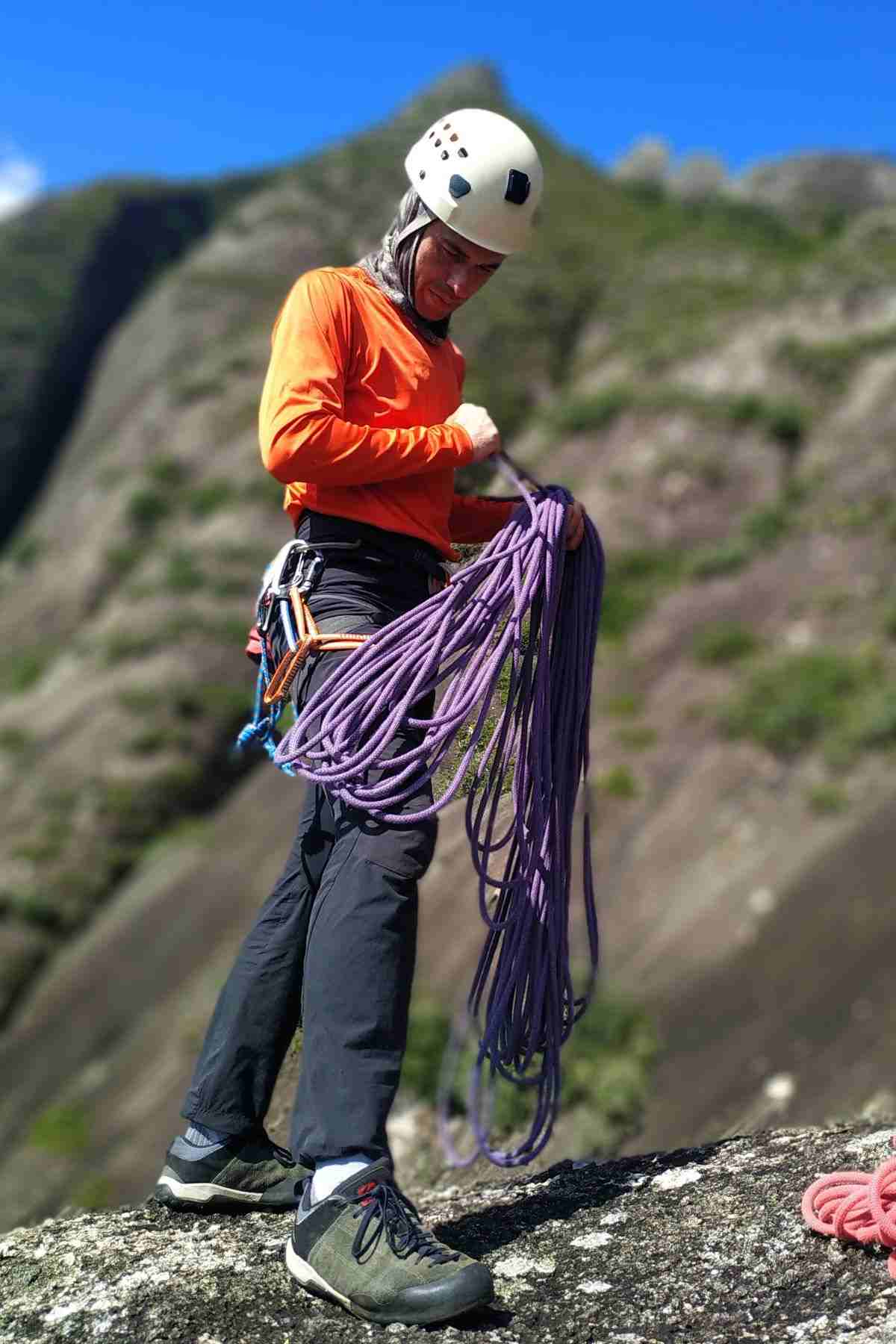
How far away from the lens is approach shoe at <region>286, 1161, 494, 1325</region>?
2.47 m

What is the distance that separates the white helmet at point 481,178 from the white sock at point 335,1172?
194cm

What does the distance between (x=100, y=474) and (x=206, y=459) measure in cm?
420

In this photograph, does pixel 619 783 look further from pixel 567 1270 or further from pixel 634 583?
pixel 567 1270

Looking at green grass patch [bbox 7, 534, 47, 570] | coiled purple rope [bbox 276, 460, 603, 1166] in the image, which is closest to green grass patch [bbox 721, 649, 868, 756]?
coiled purple rope [bbox 276, 460, 603, 1166]

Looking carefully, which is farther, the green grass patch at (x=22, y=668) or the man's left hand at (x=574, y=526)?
the green grass patch at (x=22, y=668)

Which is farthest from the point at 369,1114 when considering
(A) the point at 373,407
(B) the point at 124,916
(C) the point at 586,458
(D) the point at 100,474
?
(D) the point at 100,474

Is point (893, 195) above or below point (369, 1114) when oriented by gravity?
above

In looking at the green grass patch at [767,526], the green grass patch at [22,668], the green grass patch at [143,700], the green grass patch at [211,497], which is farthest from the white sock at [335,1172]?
the green grass patch at [211,497]

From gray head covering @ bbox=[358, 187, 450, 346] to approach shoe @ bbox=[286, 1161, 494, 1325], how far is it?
1838mm

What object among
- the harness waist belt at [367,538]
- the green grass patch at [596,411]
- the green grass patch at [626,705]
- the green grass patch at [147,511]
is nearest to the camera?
the harness waist belt at [367,538]

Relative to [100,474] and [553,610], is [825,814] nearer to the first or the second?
[553,610]

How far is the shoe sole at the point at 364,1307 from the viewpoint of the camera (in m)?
2.46

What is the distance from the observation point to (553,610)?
3275mm

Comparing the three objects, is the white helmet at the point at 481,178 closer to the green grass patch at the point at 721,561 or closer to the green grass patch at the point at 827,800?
the green grass patch at the point at 827,800
